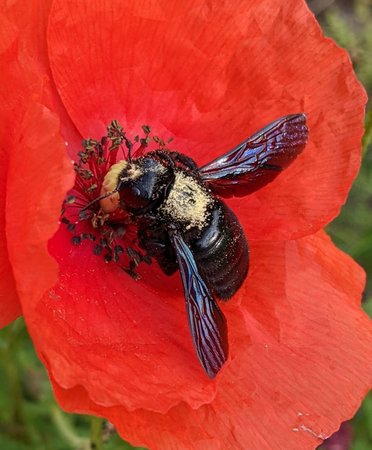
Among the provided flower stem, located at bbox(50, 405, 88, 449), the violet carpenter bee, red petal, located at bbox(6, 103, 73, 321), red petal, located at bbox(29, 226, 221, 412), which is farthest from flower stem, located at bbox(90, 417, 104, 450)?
red petal, located at bbox(6, 103, 73, 321)

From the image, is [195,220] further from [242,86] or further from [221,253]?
[242,86]

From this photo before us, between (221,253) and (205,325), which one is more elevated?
(221,253)

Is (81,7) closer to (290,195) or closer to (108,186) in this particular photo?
(108,186)

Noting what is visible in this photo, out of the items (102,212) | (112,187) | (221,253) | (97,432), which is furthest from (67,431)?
(221,253)

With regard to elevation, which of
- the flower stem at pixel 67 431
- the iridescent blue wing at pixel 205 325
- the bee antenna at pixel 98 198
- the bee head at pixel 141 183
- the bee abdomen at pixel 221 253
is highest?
the bee antenna at pixel 98 198

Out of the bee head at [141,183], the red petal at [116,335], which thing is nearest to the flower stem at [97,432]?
the red petal at [116,335]

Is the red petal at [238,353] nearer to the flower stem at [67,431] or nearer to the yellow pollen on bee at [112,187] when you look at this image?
the yellow pollen on bee at [112,187]
